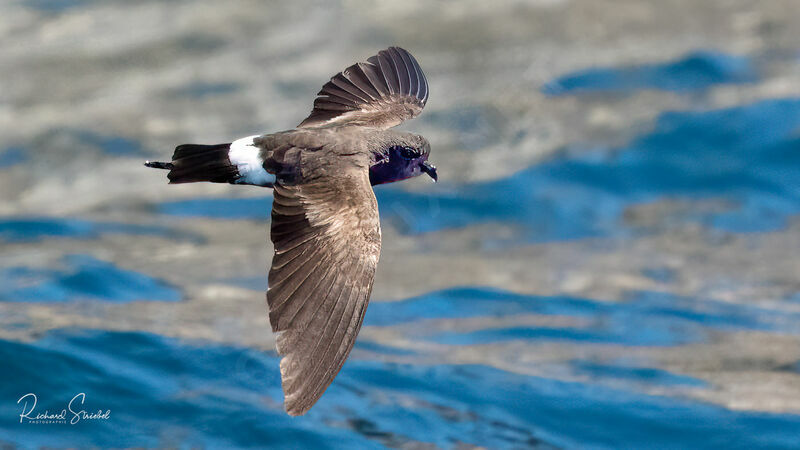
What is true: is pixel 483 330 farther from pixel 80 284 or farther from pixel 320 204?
pixel 320 204

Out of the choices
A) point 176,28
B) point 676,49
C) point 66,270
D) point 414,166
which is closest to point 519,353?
point 414,166

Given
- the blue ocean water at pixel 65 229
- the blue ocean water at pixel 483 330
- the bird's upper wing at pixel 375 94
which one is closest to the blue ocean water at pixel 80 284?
the blue ocean water at pixel 483 330

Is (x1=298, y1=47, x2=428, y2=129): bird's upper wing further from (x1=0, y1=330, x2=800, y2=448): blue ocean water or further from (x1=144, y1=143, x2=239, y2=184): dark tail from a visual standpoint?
(x1=0, y1=330, x2=800, y2=448): blue ocean water

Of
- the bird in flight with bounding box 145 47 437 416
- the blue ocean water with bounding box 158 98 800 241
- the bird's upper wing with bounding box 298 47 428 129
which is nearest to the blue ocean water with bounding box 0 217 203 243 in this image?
the blue ocean water with bounding box 158 98 800 241

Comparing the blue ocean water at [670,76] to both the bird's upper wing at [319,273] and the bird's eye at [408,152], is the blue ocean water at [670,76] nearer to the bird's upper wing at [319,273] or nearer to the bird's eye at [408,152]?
the bird's eye at [408,152]
